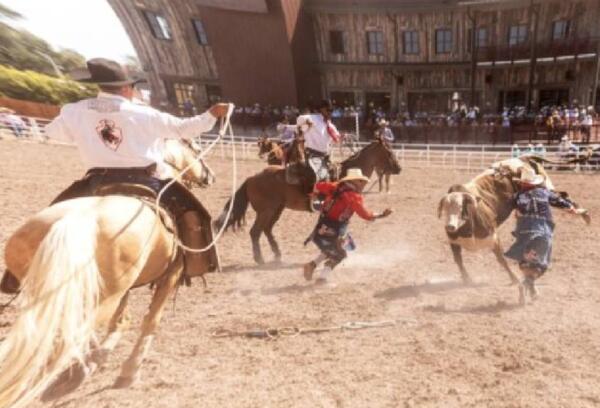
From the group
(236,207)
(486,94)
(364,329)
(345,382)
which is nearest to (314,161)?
(236,207)

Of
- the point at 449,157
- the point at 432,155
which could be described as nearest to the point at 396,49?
the point at 432,155

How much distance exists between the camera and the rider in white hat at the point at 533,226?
17.5 ft

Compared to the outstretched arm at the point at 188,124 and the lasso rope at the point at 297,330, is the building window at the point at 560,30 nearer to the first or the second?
the lasso rope at the point at 297,330

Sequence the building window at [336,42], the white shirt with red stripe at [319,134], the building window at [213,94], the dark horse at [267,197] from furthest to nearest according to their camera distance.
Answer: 1. the building window at [213,94]
2. the building window at [336,42]
3. the white shirt with red stripe at [319,134]
4. the dark horse at [267,197]

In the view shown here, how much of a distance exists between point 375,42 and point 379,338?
23.4m

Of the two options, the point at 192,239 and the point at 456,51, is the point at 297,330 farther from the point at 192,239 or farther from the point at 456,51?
the point at 456,51

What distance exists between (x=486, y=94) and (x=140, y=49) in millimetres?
24714

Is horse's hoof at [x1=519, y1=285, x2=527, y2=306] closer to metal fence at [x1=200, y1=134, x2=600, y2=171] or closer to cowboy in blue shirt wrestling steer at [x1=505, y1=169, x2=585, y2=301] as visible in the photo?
cowboy in blue shirt wrestling steer at [x1=505, y1=169, x2=585, y2=301]

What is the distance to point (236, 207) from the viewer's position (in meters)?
7.62

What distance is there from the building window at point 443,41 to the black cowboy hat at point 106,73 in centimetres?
2437

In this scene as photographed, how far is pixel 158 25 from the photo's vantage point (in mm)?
28672

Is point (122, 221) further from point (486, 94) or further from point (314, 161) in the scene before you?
point (486, 94)

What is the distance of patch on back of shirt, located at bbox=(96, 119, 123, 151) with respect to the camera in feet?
11.0

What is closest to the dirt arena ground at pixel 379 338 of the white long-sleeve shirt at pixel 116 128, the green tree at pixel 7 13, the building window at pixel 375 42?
the white long-sleeve shirt at pixel 116 128
